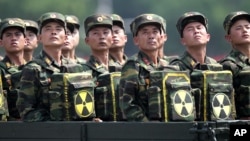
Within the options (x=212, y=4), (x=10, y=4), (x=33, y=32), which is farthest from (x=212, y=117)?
(x=10, y=4)

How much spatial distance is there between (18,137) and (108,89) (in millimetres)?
884

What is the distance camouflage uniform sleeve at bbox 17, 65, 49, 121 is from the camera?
28.7 ft

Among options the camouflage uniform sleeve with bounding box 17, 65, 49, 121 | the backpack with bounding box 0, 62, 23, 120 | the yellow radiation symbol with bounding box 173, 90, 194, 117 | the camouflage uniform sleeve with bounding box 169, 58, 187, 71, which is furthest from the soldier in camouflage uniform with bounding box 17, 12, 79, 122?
the yellow radiation symbol with bounding box 173, 90, 194, 117

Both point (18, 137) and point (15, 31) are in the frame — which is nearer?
point (18, 137)

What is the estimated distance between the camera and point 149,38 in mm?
8922

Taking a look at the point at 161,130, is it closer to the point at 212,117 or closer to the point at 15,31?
the point at 212,117

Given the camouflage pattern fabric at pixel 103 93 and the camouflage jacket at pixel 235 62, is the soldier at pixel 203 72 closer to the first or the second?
the camouflage jacket at pixel 235 62

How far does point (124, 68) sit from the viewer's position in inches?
344

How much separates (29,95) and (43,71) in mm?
262

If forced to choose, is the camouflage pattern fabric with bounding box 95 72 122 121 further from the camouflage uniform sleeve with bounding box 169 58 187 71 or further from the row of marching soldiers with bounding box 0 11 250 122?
the camouflage uniform sleeve with bounding box 169 58 187 71

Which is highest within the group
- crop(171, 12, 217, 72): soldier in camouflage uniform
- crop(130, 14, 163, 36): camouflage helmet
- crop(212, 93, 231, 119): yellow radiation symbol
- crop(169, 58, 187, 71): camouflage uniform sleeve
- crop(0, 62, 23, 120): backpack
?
crop(130, 14, 163, 36): camouflage helmet

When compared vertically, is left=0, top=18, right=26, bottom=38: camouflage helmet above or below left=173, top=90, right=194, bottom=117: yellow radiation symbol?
above

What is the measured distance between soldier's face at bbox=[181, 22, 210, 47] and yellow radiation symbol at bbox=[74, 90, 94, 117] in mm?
840

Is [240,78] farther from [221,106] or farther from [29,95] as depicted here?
[29,95]
